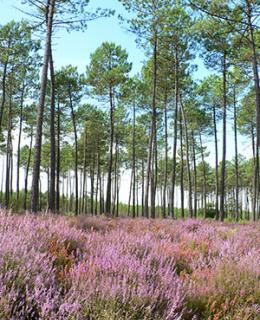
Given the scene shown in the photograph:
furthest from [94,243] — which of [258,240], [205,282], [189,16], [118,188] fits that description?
[118,188]

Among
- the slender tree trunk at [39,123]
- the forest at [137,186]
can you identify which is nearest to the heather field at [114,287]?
the forest at [137,186]

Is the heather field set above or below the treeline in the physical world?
below

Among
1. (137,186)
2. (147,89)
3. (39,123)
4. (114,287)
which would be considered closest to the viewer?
(114,287)

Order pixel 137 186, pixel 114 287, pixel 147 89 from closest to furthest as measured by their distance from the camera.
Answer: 1. pixel 114 287
2. pixel 147 89
3. pixel 137 186

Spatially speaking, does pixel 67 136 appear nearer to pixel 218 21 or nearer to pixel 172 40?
pixel 172 40

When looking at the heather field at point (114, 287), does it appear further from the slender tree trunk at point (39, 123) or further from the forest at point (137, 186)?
the slender tree trunk at point (39, 123)

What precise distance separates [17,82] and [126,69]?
9.32 m

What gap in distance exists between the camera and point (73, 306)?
2361mm

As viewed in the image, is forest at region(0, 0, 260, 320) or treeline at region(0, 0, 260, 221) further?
treeline at region(0, 0, 260, 221)

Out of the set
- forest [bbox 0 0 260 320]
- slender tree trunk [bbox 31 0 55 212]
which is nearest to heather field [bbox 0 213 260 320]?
forest [bbox 0 0 260 320]

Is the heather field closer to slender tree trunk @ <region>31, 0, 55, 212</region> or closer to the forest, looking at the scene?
the forest

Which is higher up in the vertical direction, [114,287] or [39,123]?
Answer: [39,123]

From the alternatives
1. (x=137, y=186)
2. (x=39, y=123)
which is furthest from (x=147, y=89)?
(x=137, y=186)

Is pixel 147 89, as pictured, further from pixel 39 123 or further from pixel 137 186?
pixel 137 186
